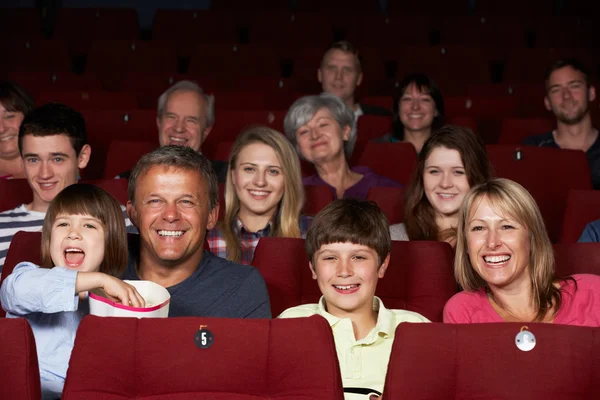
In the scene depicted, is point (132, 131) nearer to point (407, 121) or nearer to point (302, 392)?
point (407, 121)

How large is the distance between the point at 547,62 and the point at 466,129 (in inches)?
93.7

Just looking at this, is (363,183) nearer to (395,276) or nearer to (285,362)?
(395,276)

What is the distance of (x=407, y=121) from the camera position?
3473 mm

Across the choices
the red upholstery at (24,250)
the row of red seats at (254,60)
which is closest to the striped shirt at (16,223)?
the red upholstery at (24,250)

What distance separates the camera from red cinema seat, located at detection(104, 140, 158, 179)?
3197 millimetres

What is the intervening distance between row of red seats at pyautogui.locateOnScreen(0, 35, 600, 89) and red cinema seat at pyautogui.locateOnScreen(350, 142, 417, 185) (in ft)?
4.85

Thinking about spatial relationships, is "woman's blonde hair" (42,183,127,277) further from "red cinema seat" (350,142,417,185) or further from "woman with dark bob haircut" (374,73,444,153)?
"woman with dark bob haircut" (374,73,444,153)

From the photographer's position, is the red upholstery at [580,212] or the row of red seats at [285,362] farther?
the red upholstery at [580,212]

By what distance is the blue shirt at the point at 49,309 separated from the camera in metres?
1.75

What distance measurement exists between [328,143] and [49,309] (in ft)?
4.84

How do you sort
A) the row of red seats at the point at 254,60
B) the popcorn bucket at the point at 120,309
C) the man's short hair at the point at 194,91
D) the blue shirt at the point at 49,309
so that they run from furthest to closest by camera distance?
1. the row of red seats at the point at 254,60
2. the man's short hair at the point at 194,91
3. the blue shirt at the point at 49,309
4. the popcorn bucket at the point at 120,309

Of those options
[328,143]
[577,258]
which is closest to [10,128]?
[328,143]

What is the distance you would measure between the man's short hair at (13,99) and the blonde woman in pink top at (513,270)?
1734 mm

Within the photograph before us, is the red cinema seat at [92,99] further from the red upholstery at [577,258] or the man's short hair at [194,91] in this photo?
the red upholstery at [577,258]
